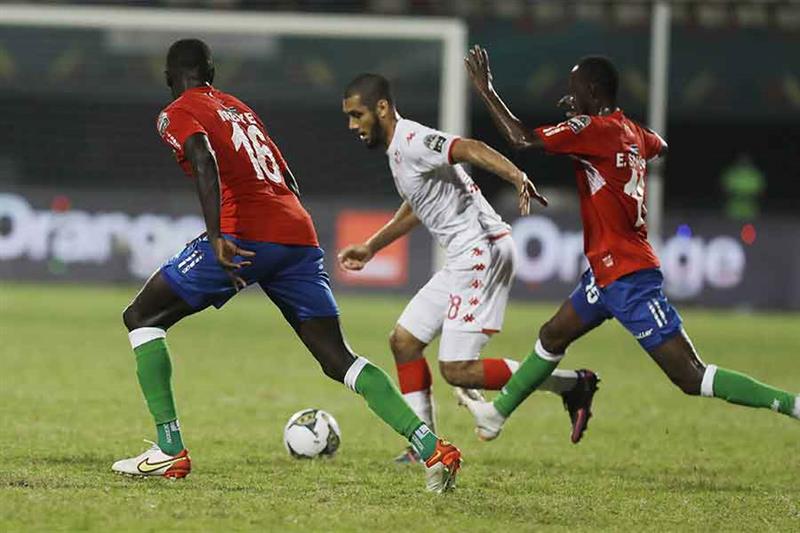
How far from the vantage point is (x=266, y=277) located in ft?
24.4

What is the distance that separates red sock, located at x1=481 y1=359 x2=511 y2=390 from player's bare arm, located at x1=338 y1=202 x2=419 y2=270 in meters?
0.91

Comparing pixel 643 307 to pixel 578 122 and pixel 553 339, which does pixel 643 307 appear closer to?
pixel 553 339

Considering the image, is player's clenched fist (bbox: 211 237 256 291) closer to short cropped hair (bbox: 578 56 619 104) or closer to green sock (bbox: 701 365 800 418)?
short cropped hair (bbox: 578 56 619 104)

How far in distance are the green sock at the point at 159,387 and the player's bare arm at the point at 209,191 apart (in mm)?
714

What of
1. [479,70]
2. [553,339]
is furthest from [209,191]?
[553,339]

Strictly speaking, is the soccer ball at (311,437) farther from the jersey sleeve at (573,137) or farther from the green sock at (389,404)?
the jersey sleeve at (573,137)

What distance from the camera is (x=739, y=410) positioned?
11930 millimetres

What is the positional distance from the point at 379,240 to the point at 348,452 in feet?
4.44

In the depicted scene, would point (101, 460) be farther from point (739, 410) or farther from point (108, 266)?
point (108, 266)

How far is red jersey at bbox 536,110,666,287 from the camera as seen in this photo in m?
7.81

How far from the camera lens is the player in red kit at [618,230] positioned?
7.75 m

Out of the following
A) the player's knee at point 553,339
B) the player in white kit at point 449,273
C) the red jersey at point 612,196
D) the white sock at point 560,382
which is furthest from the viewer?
the white sock at point 560,382

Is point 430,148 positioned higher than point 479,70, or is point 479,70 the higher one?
point 479,70

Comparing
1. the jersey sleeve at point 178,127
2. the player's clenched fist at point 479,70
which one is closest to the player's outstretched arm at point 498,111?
the player's clenched fist at point 479,70
